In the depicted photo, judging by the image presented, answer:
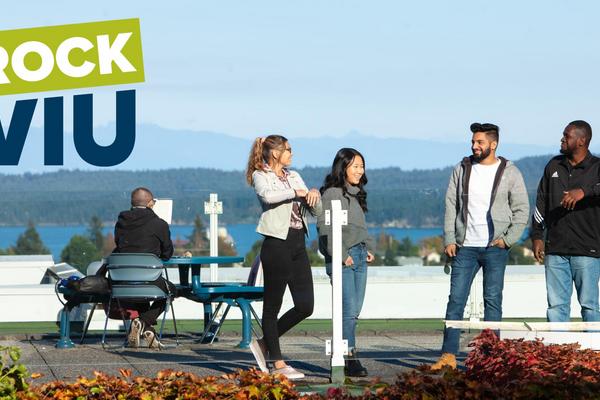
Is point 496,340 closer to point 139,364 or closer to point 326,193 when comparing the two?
point 326,193

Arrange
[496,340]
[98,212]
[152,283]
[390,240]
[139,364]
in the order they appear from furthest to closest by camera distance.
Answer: [390,240]
[98,212]
[152,283]
[139,364]
[496,340]

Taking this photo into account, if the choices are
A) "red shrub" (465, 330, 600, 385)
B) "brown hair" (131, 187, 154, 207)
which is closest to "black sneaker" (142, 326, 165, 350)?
"brown hair" (131, 187, 154, 207)

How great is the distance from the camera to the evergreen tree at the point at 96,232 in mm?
17695

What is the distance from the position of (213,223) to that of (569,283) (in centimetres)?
642

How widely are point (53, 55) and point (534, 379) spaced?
15.0 metres

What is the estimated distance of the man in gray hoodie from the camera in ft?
33.3

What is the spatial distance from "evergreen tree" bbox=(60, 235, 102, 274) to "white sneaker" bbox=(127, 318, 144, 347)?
14.2ft

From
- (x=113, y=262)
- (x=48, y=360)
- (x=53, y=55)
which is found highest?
(x=53, y=55)

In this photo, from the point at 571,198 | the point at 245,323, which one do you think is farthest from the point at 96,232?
the point at 571,198

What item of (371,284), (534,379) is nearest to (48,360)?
(534,379)

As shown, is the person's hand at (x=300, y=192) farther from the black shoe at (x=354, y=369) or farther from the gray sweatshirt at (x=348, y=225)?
the black shoe at (x=354, y=369)

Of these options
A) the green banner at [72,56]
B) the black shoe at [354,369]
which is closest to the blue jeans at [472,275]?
the black shoe at [354,369]

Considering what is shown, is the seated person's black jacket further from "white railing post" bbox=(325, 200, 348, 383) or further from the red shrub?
the red shrub

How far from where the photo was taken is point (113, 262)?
39.7ft
